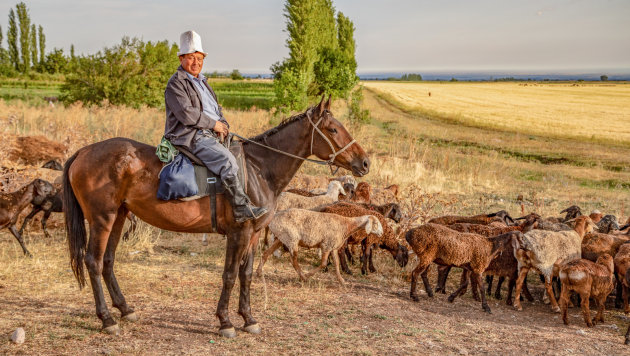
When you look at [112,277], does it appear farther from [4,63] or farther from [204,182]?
[4,63]

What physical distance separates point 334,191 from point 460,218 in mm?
2787

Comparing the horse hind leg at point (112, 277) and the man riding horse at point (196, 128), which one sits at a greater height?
the man riding horse at point (196, 128)

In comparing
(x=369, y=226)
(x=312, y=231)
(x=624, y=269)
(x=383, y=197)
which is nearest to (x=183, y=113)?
(x=312, y=231)

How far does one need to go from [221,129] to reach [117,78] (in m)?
21.7

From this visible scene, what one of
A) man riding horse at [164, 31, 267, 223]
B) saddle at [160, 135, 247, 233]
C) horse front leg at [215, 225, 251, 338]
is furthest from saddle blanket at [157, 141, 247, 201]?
horse front leg at [215, 225, 251, 338]

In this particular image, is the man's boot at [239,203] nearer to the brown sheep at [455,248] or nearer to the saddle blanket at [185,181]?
the saddle blanket at [185,181]

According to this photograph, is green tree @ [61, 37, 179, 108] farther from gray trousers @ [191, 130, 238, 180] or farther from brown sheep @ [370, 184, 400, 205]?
gray trousers @ [191, 130, 238, 180]

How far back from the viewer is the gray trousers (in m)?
6.11

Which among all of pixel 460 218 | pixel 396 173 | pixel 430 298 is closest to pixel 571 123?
pixel 396 173

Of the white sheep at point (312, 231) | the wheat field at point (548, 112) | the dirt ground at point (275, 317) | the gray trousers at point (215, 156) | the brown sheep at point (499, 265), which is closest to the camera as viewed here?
the gray trousers at point (215, 156)

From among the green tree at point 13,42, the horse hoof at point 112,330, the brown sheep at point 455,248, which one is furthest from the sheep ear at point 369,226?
the green tree at point 13,42

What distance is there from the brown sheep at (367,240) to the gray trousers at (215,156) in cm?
388

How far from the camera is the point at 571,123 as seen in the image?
128 feet

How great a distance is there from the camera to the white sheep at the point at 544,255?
832cm
